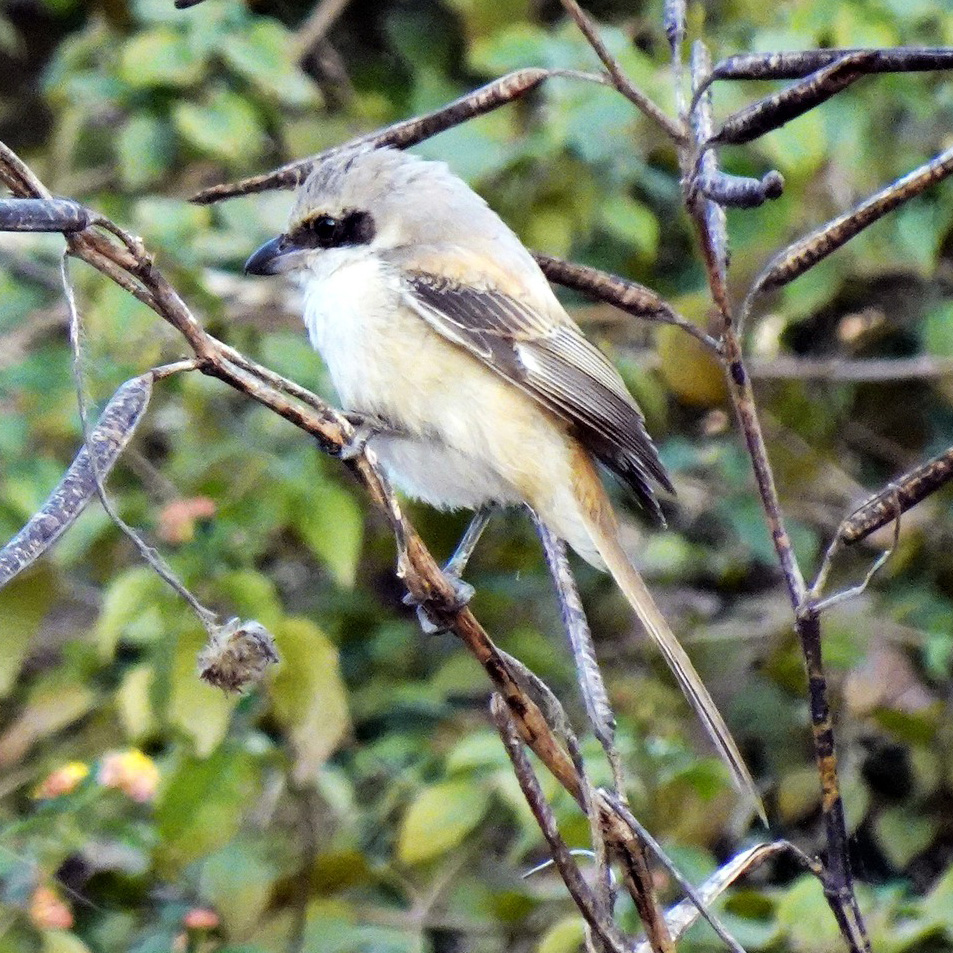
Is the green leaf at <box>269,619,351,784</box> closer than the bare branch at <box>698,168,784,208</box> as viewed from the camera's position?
No

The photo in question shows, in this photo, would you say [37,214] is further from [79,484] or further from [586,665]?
[586,665]

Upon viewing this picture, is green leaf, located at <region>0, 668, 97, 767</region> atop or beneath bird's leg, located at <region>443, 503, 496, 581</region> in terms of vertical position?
beneath

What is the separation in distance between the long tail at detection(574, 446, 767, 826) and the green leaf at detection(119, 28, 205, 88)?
1396 mm

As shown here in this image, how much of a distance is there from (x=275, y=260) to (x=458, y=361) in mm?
428

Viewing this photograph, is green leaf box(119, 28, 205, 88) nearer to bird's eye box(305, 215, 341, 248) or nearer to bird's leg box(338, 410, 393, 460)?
bird's eye box(305, 215, 341, 248)

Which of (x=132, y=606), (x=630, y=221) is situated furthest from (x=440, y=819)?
(x=630, y=221)

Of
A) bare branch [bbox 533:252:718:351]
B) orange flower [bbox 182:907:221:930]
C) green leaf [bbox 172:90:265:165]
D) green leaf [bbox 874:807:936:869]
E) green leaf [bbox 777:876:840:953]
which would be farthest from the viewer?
green leaf [bbox 172:90:265:165]

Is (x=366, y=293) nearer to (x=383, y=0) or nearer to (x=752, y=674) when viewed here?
(x=752, y=674)

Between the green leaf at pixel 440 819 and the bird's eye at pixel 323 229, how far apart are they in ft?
3.05

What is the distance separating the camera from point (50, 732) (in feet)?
10.2

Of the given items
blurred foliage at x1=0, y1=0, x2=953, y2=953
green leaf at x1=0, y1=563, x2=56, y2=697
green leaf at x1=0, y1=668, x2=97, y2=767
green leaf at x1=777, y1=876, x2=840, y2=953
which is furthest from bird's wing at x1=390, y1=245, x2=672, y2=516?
green leaf at x1=0, y1=668, x2=97, y2=767

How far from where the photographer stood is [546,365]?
2.44 metres

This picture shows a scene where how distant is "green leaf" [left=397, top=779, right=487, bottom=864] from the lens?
2391 millimetres

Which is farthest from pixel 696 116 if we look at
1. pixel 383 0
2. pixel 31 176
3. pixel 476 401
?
pixel 383 0
